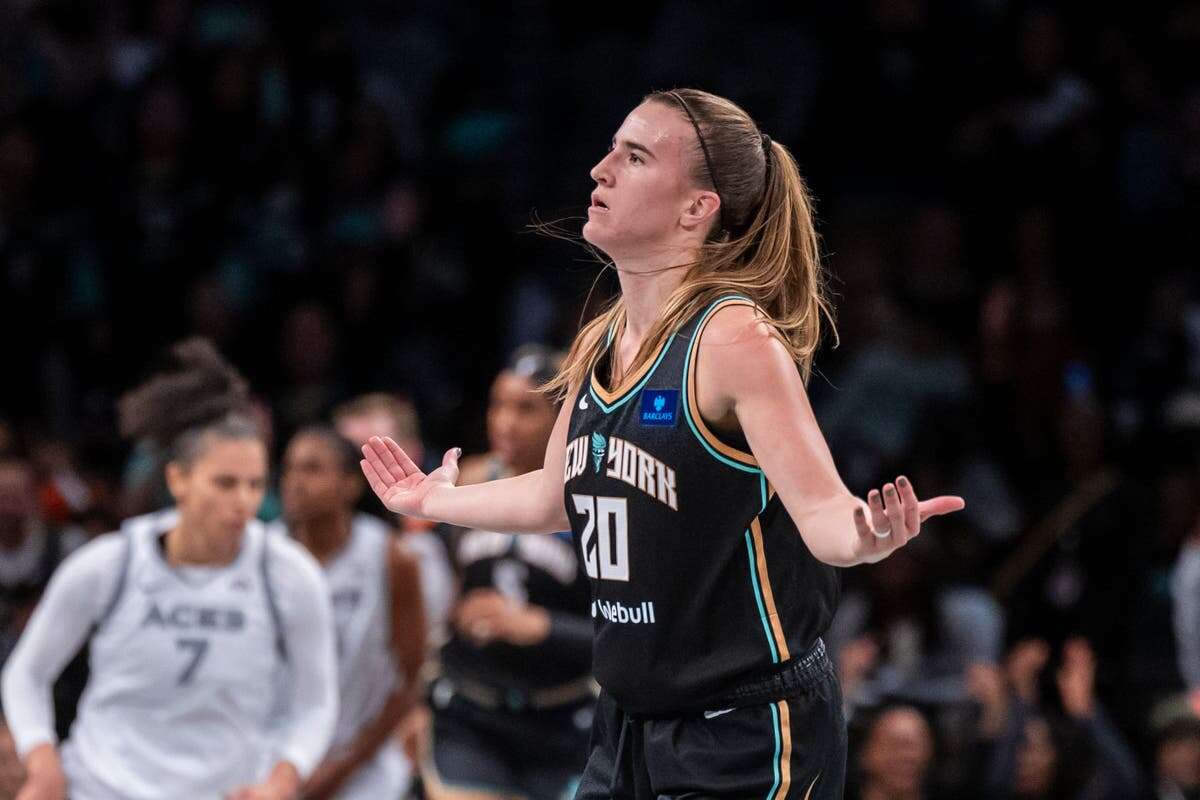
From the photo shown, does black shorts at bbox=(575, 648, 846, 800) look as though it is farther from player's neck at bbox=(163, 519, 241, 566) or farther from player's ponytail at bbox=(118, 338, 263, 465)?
player's ponytail at bbox=(118, 338, 263, 465)

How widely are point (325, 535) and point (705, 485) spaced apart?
3596 millimetres

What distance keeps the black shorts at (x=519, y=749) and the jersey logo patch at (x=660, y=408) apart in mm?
3161

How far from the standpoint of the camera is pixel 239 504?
517 centimetres

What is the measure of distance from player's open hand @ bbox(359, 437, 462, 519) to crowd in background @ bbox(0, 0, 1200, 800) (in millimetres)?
4432

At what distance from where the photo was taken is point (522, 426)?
247 inches

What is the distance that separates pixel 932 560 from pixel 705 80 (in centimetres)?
340

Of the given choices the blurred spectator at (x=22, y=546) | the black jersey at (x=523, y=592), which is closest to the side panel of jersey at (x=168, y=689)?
the black jersey at (x=523, y=592)

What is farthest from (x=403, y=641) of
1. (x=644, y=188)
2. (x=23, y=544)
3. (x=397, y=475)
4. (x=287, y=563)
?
(x=644, y=188)

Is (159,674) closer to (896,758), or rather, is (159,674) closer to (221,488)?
(221,488)

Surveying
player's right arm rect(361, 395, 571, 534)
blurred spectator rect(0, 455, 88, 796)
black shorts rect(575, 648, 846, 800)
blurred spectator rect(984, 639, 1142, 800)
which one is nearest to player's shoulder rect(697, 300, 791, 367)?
player's right arm rect(361, 395, 571, 534)

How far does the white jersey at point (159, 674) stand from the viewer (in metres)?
5.06

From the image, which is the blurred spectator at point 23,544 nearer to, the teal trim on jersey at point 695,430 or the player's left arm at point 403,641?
the player's left arm at point 403,641

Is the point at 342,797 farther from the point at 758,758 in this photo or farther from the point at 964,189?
the point at 964,189

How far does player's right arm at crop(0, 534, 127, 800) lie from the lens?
496 centimetres
